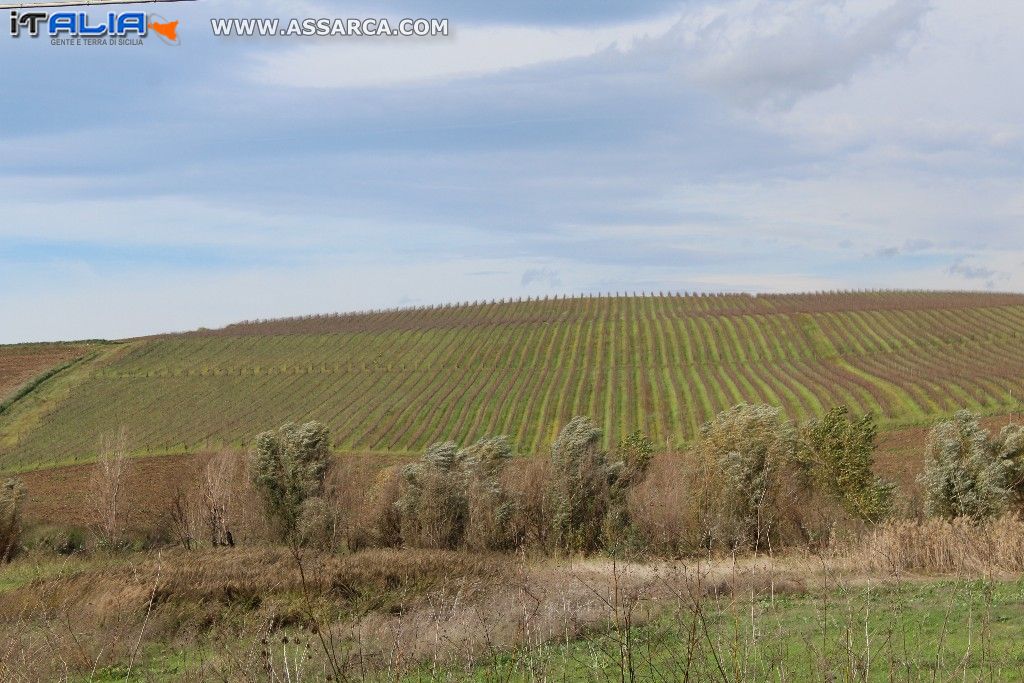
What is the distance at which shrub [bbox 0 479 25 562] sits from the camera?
27.4 m

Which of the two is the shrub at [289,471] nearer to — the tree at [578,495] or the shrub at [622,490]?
the tree at [578,495]

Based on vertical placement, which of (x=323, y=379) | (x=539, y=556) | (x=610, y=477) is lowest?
(x=539, y=556)

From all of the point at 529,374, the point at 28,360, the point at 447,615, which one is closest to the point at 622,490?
the point at 447,615

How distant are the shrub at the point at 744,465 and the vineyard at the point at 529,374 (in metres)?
18.7

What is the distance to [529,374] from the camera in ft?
218

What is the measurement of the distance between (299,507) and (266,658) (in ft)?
79.1

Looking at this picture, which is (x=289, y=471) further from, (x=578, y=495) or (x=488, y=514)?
(x=578, y=495)

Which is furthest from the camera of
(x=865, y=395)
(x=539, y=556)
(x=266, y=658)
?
(x=865, y=395)

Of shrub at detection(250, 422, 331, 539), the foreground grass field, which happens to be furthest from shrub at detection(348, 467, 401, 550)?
the foreground grass field

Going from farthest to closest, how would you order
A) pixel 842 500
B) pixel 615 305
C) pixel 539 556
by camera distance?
pixel 615 305, pixel 842 500, pixel 539 556

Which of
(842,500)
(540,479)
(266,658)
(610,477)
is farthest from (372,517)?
(266,658)

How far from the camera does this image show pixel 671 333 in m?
77.5

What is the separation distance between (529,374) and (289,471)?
122 ft

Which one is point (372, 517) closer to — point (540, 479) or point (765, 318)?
point (540, 479)
